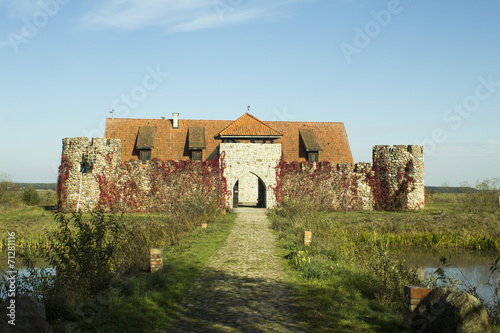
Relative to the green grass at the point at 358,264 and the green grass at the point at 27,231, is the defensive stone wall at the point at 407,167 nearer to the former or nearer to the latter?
the green grass at the point at 358,264

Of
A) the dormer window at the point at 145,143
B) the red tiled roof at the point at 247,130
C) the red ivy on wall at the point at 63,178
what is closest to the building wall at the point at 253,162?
the red tiled roof at the point at 247,130

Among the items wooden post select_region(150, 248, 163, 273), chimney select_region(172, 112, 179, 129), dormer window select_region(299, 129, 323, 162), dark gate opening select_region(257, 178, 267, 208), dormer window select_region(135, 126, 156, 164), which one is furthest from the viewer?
chimney select_region(172, 112, 179, 129)

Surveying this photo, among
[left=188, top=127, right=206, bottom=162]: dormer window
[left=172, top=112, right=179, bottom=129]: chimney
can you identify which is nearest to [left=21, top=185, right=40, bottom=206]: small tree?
[left=172, top=112, right=179, bottom=129]: chimney

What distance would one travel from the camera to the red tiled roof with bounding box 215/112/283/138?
2973 cm

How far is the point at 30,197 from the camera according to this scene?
3581 centimetres

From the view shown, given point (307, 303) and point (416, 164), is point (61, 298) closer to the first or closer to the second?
point (307, 303)

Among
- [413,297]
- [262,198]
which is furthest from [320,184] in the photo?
[413,297]

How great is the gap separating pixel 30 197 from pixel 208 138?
51.0 ft

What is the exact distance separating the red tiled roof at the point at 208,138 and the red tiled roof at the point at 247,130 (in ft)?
6.04

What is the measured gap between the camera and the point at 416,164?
99.2 ft

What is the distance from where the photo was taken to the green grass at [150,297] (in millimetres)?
6809

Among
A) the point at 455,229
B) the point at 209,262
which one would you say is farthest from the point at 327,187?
the point at 209,262

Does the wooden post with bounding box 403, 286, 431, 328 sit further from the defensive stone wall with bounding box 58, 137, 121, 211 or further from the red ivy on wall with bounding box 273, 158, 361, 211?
the defensive stone wall with bounding box 58, 137, 121, 211

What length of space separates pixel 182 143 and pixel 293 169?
9.16 metres
